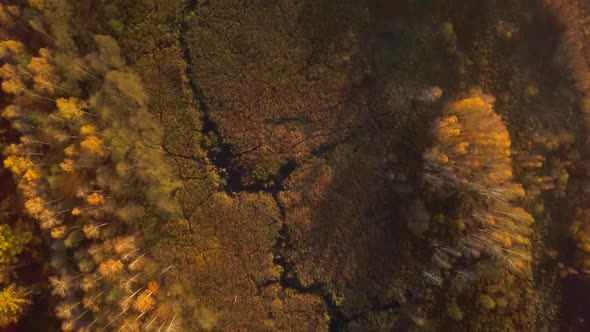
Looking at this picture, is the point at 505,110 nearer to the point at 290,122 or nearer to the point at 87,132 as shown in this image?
the point at 290,122

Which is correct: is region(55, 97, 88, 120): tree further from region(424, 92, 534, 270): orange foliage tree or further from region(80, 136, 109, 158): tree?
region(424, 92, 534, 270): orange foliage tree

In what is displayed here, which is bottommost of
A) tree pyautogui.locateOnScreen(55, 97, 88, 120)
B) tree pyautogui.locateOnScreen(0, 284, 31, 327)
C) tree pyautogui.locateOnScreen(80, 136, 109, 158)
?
tree pyautogui.locateOnScreen(0, 284, 31, 327)

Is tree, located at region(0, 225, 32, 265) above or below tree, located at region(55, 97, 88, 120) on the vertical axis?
below

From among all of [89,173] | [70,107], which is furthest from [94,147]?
[70,107]

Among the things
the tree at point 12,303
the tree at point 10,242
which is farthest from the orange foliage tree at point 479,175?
the tree at point 12,303

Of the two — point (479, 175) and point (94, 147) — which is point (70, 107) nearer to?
point (94, 147)

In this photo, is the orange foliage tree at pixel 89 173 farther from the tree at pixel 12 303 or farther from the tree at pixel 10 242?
the tree at pixel 12 303

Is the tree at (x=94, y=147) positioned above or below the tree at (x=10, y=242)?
above

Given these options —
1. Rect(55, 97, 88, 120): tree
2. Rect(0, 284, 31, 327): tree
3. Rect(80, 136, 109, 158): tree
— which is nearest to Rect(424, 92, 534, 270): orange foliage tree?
Rect(80, 136, 109, 158): tree

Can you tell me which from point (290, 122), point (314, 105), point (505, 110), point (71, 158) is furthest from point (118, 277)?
point (505, 110)
